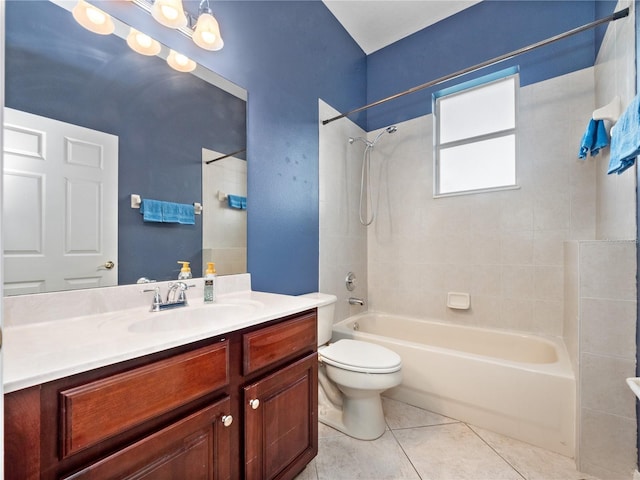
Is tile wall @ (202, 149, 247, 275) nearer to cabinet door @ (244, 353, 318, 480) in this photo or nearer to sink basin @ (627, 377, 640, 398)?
cabinet door @ (244, 353, 318, 480)

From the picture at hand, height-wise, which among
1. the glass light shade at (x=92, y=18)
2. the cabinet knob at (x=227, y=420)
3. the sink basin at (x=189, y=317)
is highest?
the glass light shade at (x=92, y=18)

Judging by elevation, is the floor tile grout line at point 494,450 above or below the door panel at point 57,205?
below

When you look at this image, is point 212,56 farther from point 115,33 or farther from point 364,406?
point 364,406

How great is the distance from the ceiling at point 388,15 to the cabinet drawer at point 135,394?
8.81ft

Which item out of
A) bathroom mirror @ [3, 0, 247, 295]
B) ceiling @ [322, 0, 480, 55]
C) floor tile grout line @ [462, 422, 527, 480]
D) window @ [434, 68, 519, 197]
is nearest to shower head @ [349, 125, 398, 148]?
window @ [434, 68, 519, 197]

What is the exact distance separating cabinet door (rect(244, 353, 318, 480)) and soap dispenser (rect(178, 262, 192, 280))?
0.63 metres

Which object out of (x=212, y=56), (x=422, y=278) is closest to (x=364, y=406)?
(x=422, y=278)

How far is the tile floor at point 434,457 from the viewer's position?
1388 mm

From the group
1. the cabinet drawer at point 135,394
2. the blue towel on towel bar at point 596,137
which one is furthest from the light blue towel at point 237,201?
the blue towel on towel bar at point 596,137

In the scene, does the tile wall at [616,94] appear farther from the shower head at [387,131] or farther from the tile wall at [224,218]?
the tile wall at [224,218]

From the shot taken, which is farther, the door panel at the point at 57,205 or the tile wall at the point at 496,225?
the tile wall at the point at 496,225

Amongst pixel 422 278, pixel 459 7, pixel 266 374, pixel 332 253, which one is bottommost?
pixel 266 374

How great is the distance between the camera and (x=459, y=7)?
2.36 metres

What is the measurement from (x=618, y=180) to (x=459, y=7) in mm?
1851
